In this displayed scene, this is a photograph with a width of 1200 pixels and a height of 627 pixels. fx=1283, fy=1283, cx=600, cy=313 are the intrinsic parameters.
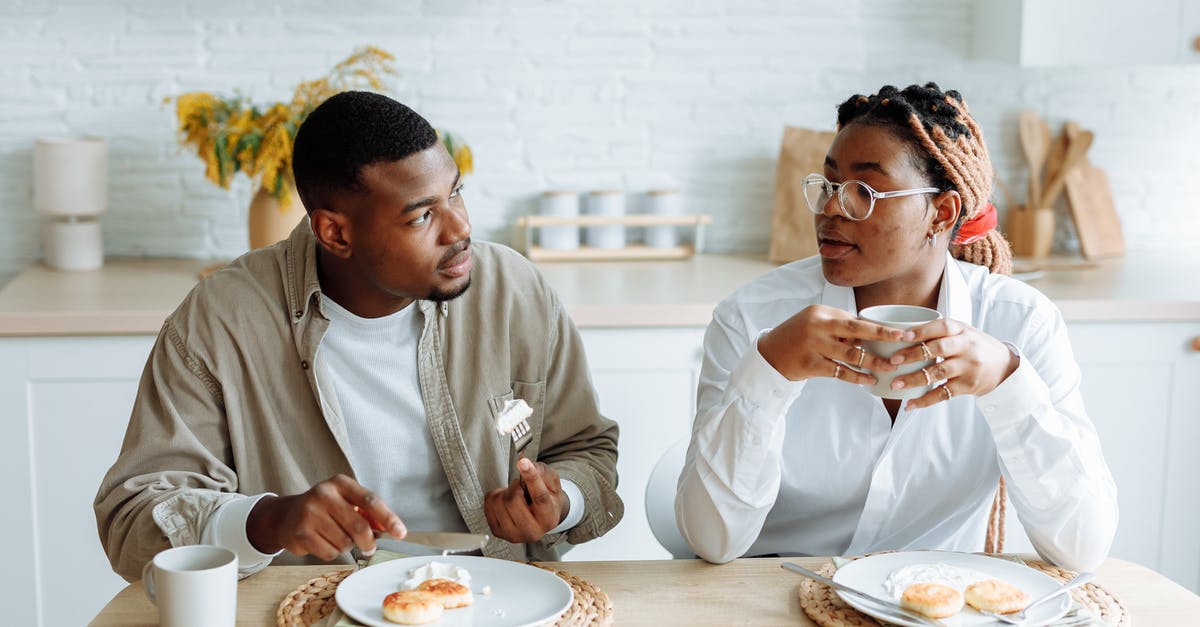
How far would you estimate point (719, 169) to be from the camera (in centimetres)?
337

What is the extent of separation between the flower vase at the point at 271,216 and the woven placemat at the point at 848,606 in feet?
5.84

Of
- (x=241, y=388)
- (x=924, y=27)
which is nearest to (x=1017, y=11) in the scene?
(x=924, y=27)

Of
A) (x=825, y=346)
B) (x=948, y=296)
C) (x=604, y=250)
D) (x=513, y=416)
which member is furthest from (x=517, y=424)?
(x=604, y=250)

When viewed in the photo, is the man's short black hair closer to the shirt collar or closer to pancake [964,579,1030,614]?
the shirt collar

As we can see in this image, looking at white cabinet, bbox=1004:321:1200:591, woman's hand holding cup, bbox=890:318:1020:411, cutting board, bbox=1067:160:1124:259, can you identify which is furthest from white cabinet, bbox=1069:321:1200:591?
woman's hand holding cup, bbox=890:318:1020:411

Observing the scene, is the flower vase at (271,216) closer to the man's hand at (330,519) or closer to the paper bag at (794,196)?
the paper bag at (794,196)

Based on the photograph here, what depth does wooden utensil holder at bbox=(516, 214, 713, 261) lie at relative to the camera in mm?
3213

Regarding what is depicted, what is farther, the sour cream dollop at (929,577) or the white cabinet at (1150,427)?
the white cabinet at (1150,427)

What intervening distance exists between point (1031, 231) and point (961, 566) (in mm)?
2086

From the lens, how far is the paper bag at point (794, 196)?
319 cm

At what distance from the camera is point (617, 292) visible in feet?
9.42

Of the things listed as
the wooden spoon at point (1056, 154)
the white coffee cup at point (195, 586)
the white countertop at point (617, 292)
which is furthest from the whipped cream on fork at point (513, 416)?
the wooden spoon at point (1056, 154)

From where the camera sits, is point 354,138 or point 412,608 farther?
point 354,138

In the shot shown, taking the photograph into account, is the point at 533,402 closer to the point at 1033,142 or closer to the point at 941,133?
the point at 941,133
